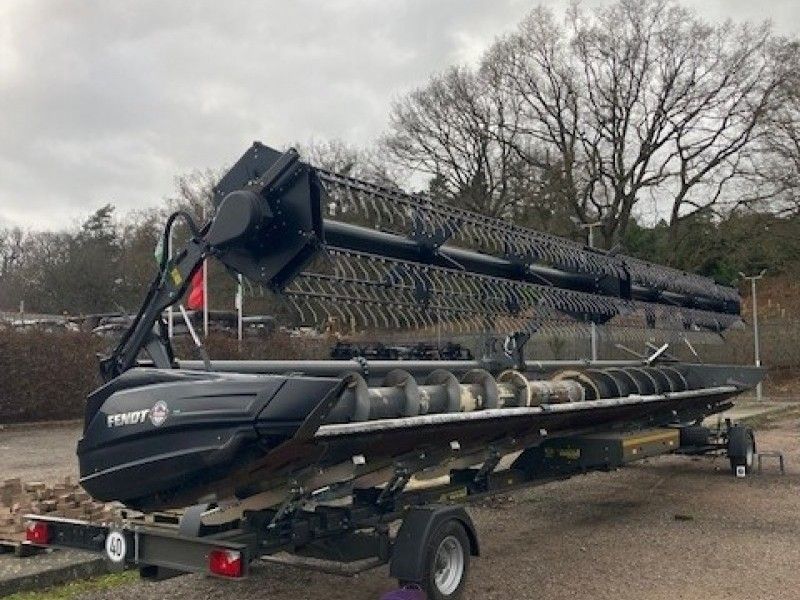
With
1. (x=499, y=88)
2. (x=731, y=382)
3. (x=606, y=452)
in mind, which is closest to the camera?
(x=606, y=452)

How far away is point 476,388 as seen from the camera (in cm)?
586

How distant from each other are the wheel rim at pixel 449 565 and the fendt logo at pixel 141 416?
1.83 meters

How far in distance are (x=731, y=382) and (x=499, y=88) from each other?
93.0 feet

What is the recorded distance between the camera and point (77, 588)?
590 centimetres

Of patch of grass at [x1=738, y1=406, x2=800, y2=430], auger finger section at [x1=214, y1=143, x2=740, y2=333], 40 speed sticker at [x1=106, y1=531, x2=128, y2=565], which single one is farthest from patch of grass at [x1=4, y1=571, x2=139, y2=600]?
patch of grass at [x1=738, y1=406, x2=800, y2=430]

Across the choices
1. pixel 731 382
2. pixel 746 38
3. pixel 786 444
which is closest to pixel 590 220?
pixel 746 38

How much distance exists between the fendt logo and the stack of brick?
1.80 meters

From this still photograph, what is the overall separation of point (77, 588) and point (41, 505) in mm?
908

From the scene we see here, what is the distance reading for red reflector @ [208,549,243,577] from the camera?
422cm

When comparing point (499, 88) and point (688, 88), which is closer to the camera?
point (688, 88)

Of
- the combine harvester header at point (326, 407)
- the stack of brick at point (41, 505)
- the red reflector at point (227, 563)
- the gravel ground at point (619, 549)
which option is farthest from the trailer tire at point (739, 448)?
the red reflector at point (227, 563)

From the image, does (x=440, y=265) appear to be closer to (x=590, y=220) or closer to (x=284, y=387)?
(x=284, y=387)

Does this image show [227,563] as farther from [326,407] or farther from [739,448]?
[739,448]

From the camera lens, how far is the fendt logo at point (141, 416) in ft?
13.9
